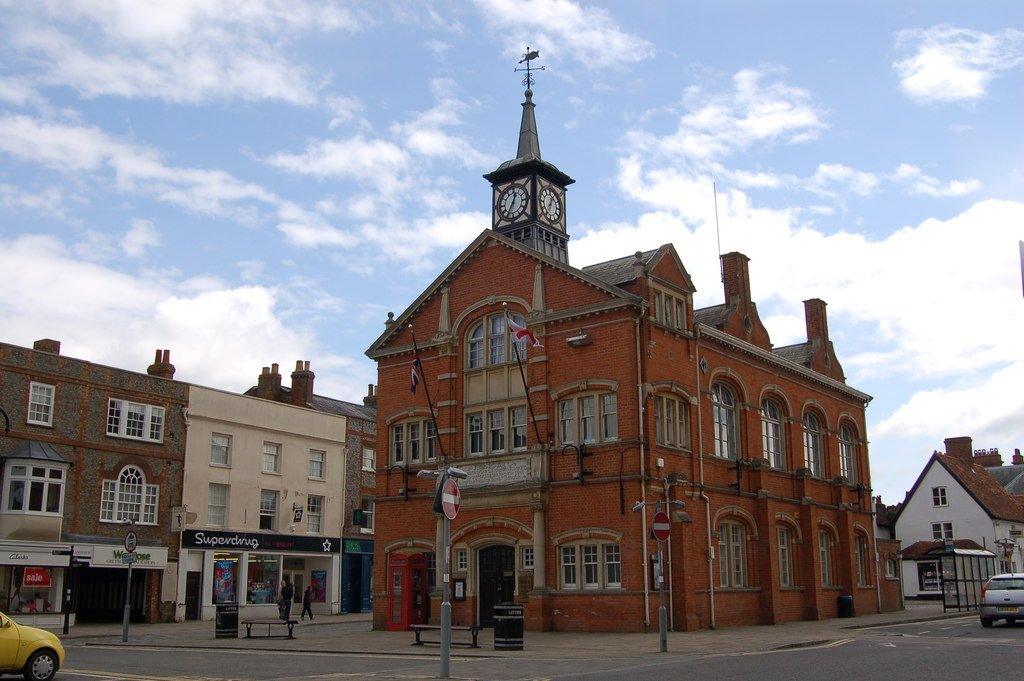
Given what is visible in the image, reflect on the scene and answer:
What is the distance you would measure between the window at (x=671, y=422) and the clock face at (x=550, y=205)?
1013 centimetres

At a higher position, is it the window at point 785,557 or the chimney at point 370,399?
the chimney at point 370,399

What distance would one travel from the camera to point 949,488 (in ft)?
209

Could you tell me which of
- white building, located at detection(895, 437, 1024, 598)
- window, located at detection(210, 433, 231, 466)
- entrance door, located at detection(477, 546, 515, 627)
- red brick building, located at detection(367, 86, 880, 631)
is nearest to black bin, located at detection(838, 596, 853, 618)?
red brick building, located at detection(367, 86, 880, 631)

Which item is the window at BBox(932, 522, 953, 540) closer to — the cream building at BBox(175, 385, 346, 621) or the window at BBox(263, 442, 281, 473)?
the cream building at BBox(175, 385, 346, 621)

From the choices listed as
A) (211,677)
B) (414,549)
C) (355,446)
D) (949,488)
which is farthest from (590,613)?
(949,488)

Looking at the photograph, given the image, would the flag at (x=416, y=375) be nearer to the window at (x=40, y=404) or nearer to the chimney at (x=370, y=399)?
the window at (x=40, y=404)

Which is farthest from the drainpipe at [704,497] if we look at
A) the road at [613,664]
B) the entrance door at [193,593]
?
the entrance door at [193,593]

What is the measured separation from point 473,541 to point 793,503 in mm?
12728

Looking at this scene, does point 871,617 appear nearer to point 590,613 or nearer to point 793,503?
point 793,503

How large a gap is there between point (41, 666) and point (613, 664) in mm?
10005

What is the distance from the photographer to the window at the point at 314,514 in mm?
48875

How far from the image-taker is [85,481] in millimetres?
39312

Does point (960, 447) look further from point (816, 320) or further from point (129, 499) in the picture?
point (129, 499)

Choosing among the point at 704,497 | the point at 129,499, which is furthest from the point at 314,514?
the point at 704,497
